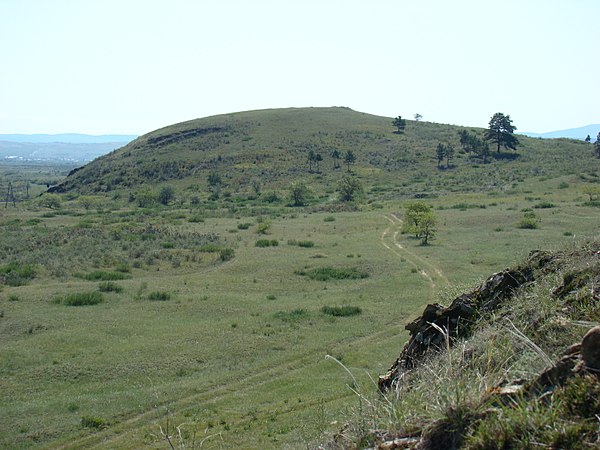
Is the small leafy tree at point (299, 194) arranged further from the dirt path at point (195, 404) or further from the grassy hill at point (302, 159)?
the dirt path at point (195, 404)

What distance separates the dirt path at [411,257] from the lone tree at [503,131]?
194 ft

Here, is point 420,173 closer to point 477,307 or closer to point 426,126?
point 426,126

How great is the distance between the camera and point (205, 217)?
63.7 metres

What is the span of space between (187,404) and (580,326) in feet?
41.3

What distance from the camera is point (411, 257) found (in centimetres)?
3678

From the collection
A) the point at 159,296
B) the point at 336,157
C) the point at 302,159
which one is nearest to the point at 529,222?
the point at 159,296

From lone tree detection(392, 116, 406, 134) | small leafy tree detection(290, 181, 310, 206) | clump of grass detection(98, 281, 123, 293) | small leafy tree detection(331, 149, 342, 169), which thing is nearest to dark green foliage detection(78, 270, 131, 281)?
clump of grass detection(98, 281, 123, 293)

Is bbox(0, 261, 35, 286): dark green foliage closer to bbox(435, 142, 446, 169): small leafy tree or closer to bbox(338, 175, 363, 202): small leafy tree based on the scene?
bbox(338, 175, 363, 202): small leafy tree

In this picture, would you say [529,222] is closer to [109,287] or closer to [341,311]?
[341,311]

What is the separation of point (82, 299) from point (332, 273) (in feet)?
44.8

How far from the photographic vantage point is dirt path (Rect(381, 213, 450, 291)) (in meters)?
30.4

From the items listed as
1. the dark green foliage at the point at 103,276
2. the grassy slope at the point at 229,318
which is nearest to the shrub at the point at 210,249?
the grassy slope at the point at 229,318

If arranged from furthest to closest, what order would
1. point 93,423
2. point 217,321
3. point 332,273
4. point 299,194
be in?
1. point 299,194
2. point 332,273
3. point 217,321
4. point 93,423

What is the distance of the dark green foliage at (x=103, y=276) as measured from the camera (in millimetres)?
32931
